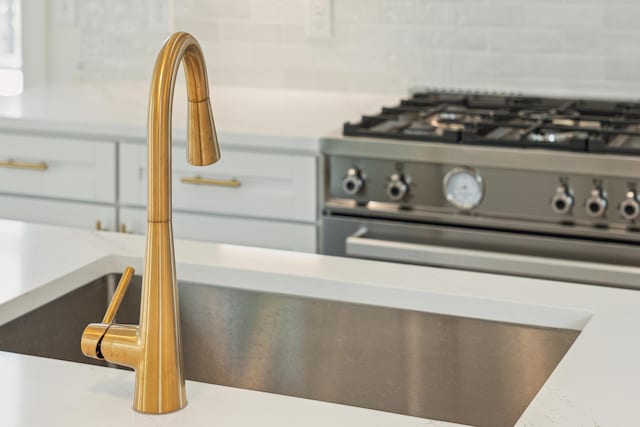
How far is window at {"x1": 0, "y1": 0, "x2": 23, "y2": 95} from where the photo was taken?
4035 mm

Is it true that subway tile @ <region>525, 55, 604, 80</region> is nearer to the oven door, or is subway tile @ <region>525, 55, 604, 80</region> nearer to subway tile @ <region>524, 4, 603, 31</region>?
subway tile @ <region>524, 4, 603, 31</region>

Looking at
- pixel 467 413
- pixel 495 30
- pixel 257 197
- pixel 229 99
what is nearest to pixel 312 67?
pixel 229 99

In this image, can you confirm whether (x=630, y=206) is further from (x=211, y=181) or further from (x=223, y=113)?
(x=223, y=113)

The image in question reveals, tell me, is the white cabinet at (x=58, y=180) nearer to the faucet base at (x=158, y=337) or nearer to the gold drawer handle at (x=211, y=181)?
the gold drawer handle at (x=211, y=181)

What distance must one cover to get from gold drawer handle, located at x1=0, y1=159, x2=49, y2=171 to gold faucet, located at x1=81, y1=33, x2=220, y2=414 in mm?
2010

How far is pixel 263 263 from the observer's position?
176 centimetres

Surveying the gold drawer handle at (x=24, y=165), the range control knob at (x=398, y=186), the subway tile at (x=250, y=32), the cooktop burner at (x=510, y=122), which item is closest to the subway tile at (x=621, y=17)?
the cooktop burner at (x=510, y=122)

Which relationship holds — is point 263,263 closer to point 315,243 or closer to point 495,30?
point 315,243

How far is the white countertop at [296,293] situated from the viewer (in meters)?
1.17

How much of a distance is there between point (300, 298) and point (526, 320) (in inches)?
14.0

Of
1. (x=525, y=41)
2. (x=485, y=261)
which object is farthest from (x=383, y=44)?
(x=485, y=261)

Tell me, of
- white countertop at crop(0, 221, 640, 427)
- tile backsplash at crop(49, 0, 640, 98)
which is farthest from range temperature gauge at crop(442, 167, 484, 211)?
white countertop at crop(0, 221, 640, 427)

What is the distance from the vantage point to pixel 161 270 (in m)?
1.19

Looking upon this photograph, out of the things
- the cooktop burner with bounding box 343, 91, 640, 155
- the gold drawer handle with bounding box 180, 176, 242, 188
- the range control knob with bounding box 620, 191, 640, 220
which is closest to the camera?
the range control knob with bounding box 620, 191, 640, 220
